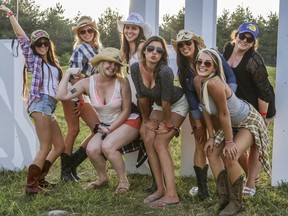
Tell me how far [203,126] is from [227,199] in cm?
69

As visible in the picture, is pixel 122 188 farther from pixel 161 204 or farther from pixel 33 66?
pixel 33 66

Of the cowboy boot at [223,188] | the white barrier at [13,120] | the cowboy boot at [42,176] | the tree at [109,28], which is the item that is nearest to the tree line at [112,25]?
the tree at [109,28]

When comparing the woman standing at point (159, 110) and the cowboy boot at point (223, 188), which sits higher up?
the woman standing at point (159, 110)

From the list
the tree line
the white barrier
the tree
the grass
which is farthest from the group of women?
the tree

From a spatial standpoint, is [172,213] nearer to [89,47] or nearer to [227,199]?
[227,199]

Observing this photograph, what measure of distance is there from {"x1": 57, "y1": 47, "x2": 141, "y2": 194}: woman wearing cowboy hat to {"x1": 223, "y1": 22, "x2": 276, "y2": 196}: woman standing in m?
1.01

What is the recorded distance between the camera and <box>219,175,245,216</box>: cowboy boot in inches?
159

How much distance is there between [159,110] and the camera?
4.59m

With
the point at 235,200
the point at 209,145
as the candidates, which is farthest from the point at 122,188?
the point at 235,200

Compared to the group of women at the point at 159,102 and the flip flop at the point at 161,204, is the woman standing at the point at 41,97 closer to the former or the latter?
the group of women at the point at 159,102

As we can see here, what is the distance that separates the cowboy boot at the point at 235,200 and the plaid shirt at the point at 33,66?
1.99m

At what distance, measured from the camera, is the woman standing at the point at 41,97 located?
472 centimetres

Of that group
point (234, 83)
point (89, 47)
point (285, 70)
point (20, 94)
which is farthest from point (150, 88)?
point (20, 94)

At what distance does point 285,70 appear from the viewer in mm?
4824
